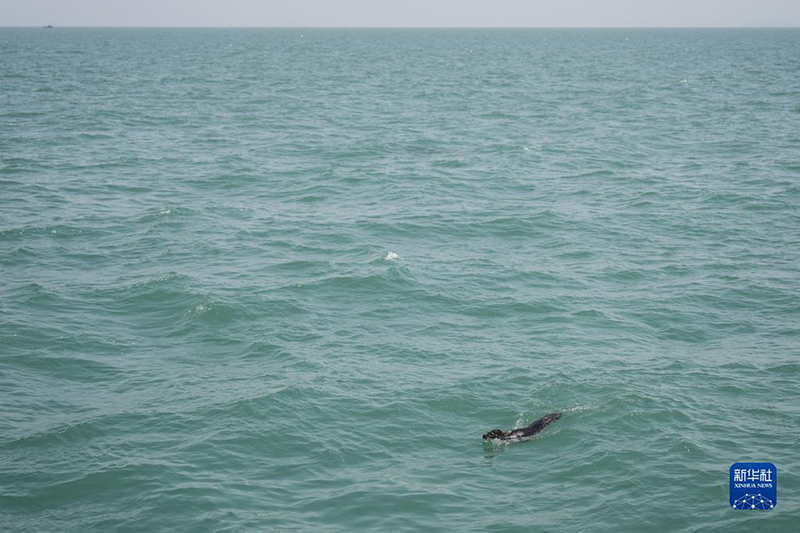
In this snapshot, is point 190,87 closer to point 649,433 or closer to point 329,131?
point 329,131

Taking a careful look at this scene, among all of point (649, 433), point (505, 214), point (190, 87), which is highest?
point (190, 87)

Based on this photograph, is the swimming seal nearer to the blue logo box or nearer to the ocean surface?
the ocean surface

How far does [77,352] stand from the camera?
1147 inches

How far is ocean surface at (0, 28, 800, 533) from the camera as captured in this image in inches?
837

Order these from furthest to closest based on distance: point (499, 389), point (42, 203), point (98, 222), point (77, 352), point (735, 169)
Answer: point (735, 169), point (42, 203), point (98, 222), point (77, 352), point (499, 389)

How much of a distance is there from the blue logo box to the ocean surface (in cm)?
34

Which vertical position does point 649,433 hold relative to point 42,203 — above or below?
below

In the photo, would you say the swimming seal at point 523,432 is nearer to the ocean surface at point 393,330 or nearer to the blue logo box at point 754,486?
the ocean surface at point 393,330

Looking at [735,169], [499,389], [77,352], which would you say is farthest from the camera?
[735,169]

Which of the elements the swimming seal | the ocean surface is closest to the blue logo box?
the ocean surface

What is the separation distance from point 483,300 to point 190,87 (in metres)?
83.0

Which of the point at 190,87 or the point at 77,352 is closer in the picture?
the point at 77,352

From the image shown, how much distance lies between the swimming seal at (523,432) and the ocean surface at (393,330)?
323 millimetres

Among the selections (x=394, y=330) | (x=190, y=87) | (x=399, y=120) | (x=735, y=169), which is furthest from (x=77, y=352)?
(x=190, y=87)
